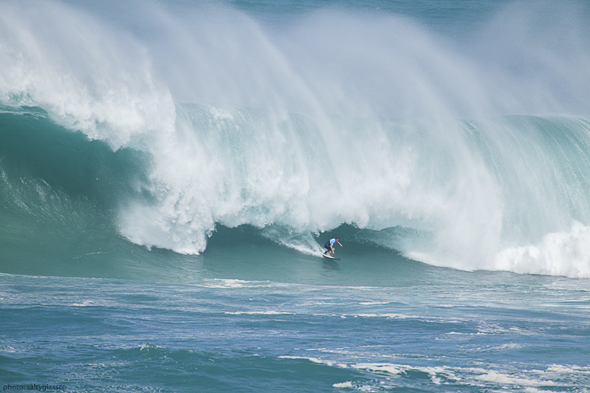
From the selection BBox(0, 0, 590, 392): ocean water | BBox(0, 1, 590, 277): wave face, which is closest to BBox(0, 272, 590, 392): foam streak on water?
BBox(0, 0, 590, 392): ocean water

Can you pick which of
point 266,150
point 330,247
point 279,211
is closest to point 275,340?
point 330,247

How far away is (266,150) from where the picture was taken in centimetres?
1313

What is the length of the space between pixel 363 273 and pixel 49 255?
6.45 metres

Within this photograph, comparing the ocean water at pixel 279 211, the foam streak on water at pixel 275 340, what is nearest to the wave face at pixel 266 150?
the ocean water at pixel 279 211

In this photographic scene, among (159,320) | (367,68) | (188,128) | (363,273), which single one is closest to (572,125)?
(367,68)

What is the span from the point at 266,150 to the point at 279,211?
5.89 feet

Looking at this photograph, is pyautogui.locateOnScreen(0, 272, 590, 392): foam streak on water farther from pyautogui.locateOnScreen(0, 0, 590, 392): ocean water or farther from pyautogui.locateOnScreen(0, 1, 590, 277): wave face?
pyautogui.locateOnScreen(0, 1, 590, 277): wave face

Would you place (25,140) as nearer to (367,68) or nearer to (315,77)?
(315,77)

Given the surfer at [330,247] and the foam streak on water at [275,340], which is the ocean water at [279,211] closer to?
the foam streak on water at [275,340]

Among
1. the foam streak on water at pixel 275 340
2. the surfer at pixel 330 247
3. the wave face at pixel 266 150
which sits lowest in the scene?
the foam streak on water at pixel 275 340

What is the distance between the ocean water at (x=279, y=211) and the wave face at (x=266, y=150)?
0.06 meters

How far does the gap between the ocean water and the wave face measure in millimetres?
58

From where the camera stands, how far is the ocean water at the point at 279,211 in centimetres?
468

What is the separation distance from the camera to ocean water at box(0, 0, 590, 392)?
15.3 feet
